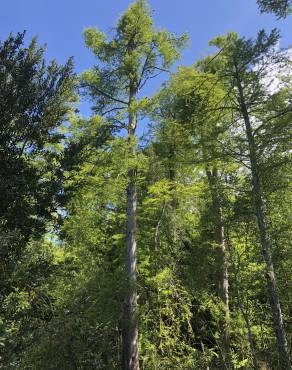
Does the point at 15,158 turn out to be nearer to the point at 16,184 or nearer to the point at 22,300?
the point at 16,184

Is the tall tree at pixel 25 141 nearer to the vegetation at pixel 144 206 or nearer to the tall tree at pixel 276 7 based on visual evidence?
the vegetation at pixel 144 206

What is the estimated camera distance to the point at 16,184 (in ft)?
21.0

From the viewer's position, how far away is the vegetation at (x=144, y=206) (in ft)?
23.0

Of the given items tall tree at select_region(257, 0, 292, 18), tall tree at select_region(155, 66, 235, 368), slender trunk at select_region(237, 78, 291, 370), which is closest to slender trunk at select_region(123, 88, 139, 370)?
tall tree at select_region(155, 66, 235, 368)

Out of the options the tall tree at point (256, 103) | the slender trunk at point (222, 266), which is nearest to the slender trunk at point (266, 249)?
the tall tree at point (256, 103)

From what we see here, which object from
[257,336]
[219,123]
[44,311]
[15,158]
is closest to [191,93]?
[219,123]

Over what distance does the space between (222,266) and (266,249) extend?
102 inches

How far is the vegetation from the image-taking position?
23.0 feet

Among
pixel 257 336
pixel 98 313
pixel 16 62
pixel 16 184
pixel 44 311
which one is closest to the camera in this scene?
pixel 16 184

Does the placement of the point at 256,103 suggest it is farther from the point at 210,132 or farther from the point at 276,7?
the point at 276,7

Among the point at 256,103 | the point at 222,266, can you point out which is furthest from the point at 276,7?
the point at 222,266

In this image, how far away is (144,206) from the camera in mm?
13211

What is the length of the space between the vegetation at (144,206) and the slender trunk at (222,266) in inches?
1.8

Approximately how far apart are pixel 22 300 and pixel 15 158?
2326 millimetres
